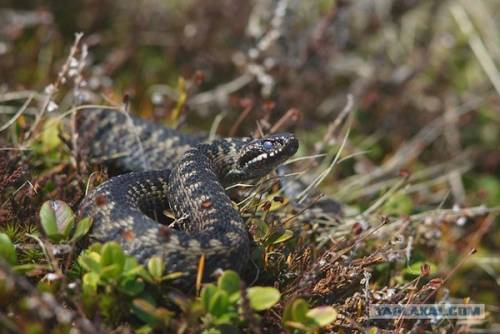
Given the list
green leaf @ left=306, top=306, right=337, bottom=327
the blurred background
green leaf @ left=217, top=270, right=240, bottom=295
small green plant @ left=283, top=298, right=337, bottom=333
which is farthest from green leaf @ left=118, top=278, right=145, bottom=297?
the blurred background

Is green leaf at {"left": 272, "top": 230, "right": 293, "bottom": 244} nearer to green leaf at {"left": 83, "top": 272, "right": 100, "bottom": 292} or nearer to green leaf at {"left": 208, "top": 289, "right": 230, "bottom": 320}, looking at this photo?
green leaf at {"left": 208, "top": 289, "right": 230, "bottom": 320}

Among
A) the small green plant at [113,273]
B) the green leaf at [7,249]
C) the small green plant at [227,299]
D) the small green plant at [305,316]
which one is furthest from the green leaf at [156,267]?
the green leaf at [7,249]

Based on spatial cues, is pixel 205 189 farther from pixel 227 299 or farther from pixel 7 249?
pixel 7 249

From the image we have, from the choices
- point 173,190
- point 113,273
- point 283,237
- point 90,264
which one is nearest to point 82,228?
point 90,264

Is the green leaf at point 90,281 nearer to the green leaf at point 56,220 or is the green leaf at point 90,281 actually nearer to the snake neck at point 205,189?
the green leaf at point 56,220

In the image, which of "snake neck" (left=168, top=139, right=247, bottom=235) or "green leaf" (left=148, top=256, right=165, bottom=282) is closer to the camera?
"green leaf" (left=148, top=256, right=165, bottom=282)

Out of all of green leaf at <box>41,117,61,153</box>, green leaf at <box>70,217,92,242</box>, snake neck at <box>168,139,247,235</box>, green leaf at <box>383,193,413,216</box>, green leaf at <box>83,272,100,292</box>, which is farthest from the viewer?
green leaf at <box>383,193,413,216</box>

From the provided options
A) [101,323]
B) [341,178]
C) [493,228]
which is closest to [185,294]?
[101,323]
